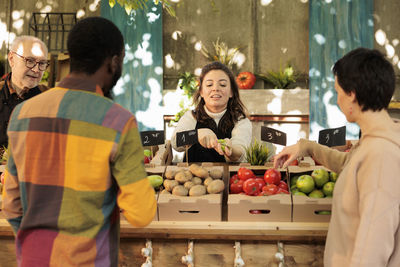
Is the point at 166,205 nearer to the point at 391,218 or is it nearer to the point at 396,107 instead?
the point at 391,218

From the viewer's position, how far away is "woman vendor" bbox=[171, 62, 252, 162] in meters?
2.70

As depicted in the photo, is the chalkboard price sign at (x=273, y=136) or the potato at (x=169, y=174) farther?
the chalkboard price sign at (x=273, y=136)

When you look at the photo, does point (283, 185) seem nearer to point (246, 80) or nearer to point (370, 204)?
point (370, 204)

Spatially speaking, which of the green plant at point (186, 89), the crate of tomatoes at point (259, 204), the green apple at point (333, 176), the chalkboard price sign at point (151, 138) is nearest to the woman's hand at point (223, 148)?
the chalkboard price sign at point (151, 138)

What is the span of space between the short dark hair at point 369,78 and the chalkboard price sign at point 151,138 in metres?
1.22

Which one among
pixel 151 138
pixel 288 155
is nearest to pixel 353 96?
pixel 288 155

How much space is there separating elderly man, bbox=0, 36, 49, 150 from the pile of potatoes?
1339 mm

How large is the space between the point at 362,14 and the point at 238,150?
3.97 meters

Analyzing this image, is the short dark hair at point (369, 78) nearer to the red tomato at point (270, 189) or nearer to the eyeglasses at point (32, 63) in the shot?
the red tomato at point (270, 189)

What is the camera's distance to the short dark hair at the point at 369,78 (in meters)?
1.21

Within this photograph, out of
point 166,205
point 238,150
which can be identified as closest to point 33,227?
point 166,205

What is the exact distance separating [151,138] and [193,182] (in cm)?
55

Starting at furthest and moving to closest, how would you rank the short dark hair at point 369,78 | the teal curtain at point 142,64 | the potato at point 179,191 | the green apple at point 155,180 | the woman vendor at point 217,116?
1. the teal curtain at point 142,64
2. the woman vendor at point 217,116
3. the green apple at point 155,180
4. the potato at point 179,191
5. the short dark hair at point 369,78

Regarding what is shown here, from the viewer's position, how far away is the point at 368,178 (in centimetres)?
115
